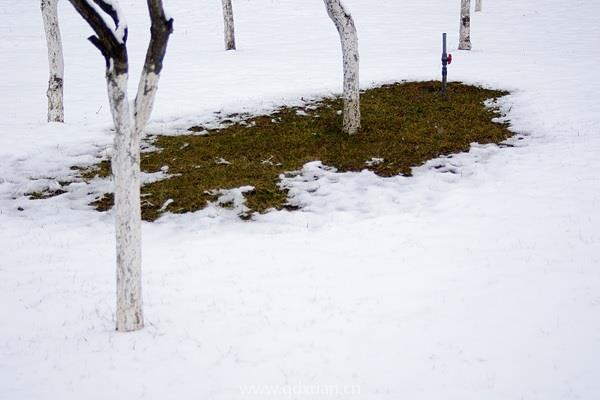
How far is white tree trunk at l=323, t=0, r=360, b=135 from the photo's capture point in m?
11.6

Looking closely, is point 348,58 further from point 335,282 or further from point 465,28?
point 465,28

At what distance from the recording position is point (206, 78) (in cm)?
2016

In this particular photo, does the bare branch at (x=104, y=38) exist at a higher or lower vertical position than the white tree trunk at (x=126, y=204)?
higher

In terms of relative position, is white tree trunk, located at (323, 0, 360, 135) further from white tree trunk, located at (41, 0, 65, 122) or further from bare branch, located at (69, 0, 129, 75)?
white tree trunk, located at (41, 0, 65, 122)

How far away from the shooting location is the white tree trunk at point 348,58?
1164 centimetres

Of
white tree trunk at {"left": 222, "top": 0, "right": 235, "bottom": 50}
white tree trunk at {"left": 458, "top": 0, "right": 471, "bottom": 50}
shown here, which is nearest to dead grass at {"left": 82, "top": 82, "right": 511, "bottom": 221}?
white tree trunk at {"left": 458, "top": 0, "right": 471, "bottom": 50}

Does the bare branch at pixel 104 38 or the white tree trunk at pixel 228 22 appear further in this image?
the white tree trunk at pixel 228 22

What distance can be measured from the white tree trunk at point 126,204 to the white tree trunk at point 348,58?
7.48 m

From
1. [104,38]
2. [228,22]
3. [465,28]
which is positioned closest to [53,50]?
[104,38]

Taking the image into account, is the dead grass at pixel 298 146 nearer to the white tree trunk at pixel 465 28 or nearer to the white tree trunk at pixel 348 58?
the white tree trunk at pixel 348 58

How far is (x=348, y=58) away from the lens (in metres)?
12.1

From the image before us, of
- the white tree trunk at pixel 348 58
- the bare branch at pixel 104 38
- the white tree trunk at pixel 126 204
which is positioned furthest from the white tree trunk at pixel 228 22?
the white tree trunk at pixel 126 204

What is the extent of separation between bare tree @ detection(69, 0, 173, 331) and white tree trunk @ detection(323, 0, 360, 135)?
714cm

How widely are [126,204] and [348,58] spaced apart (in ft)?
26.3
